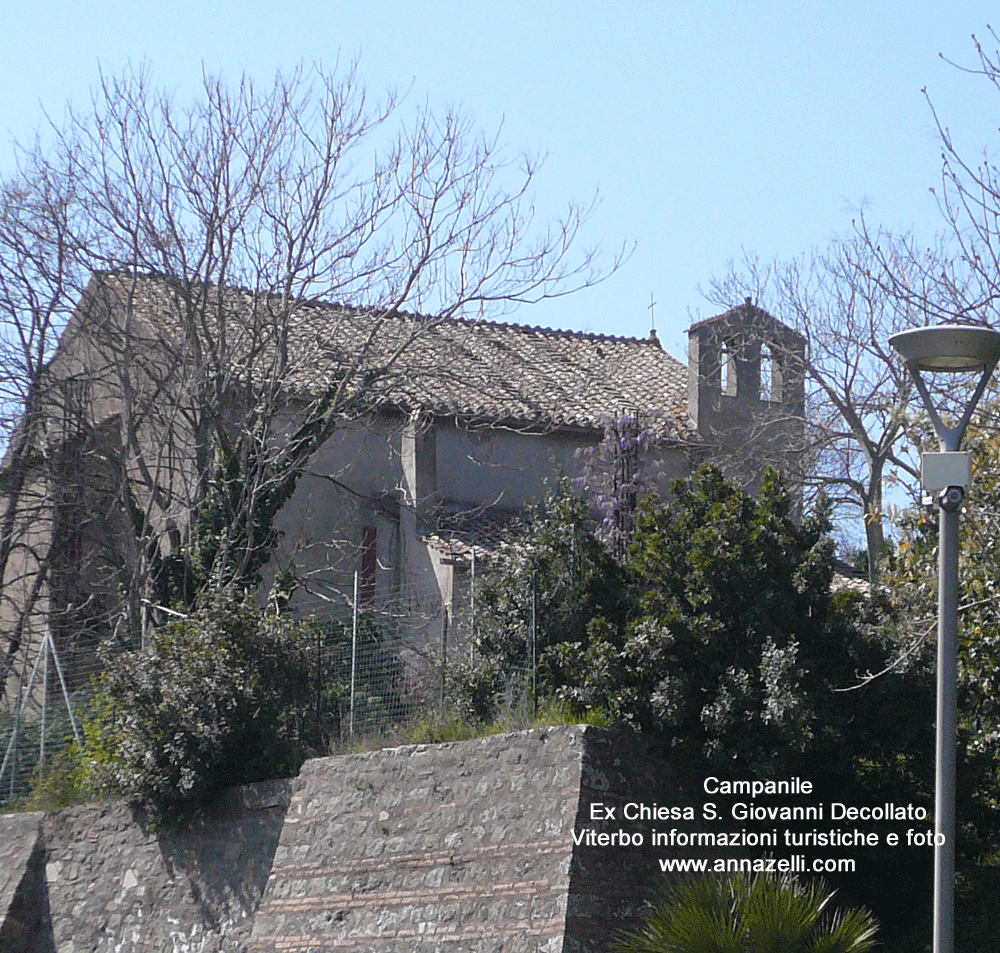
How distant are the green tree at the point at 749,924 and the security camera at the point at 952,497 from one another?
388 centimetres

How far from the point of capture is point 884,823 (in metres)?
12.8

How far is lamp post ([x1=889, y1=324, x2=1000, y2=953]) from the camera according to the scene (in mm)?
7609

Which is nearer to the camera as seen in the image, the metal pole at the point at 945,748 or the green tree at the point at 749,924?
the metal pole at the point at 945,748

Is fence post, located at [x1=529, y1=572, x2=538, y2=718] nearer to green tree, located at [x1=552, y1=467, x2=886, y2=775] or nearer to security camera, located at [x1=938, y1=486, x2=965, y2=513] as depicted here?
green tree, located at [x1=552, y1=467, x2=886, y2=775]

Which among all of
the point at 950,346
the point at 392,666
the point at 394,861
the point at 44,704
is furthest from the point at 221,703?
the point at 950,346

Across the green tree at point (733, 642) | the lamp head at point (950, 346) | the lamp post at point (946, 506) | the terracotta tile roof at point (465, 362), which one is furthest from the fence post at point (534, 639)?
the terracotta tile roof at point (465, 362)

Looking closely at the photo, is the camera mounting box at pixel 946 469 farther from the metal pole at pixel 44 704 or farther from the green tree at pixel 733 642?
the metal pole at pixel 44 704

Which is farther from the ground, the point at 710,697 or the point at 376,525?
the point at 376,525

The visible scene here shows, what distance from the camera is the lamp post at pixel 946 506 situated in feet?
25.0

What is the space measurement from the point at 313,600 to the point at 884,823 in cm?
1029

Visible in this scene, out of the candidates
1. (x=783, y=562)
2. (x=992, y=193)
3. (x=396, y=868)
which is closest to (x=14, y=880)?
(x=396, y=868)

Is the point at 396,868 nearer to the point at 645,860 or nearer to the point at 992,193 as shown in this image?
the point at 645,860

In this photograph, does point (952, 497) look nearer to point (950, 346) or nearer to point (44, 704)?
point (950, 346)

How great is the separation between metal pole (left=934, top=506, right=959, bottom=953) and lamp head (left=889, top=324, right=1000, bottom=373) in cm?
84
